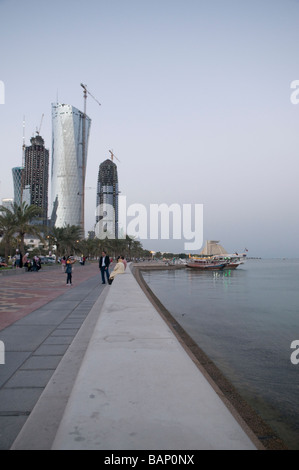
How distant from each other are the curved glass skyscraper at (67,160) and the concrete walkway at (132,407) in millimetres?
164213

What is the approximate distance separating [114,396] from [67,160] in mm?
172733

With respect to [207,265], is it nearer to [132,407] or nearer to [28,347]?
[28,347]

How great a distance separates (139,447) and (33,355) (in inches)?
129

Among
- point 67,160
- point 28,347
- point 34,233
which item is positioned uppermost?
point 67,160

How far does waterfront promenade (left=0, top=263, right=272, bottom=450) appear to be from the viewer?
189 cm

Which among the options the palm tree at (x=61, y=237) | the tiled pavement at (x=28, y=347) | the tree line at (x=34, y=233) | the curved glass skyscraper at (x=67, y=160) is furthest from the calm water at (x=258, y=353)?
the curved glass skyscraper at (x=67, y=160)

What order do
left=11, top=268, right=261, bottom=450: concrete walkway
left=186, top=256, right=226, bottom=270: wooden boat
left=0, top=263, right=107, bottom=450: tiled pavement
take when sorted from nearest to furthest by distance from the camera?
left=11, top=268, right=261, bottom=450: concrete walkway → left=0, top=263, right=107, bottom=450: tiled pavement → left=186, top=256, right=226, bottom=270: wooden boat

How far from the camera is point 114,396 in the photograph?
2402mm

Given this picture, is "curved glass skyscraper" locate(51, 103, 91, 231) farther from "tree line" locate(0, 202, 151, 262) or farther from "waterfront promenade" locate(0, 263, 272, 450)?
"waterfront promenade" locate(0, 263, 272, 450)

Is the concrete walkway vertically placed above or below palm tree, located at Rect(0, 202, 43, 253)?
below

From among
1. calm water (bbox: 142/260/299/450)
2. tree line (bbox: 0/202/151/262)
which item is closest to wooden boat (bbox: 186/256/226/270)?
tree line (bbox: 0/202/151/262)

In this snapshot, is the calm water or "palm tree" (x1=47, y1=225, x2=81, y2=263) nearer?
the calm water

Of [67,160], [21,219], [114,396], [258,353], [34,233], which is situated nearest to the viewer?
[114,396]

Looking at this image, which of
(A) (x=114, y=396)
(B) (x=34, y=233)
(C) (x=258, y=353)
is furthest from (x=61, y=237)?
(A) (x=114, y=396)
